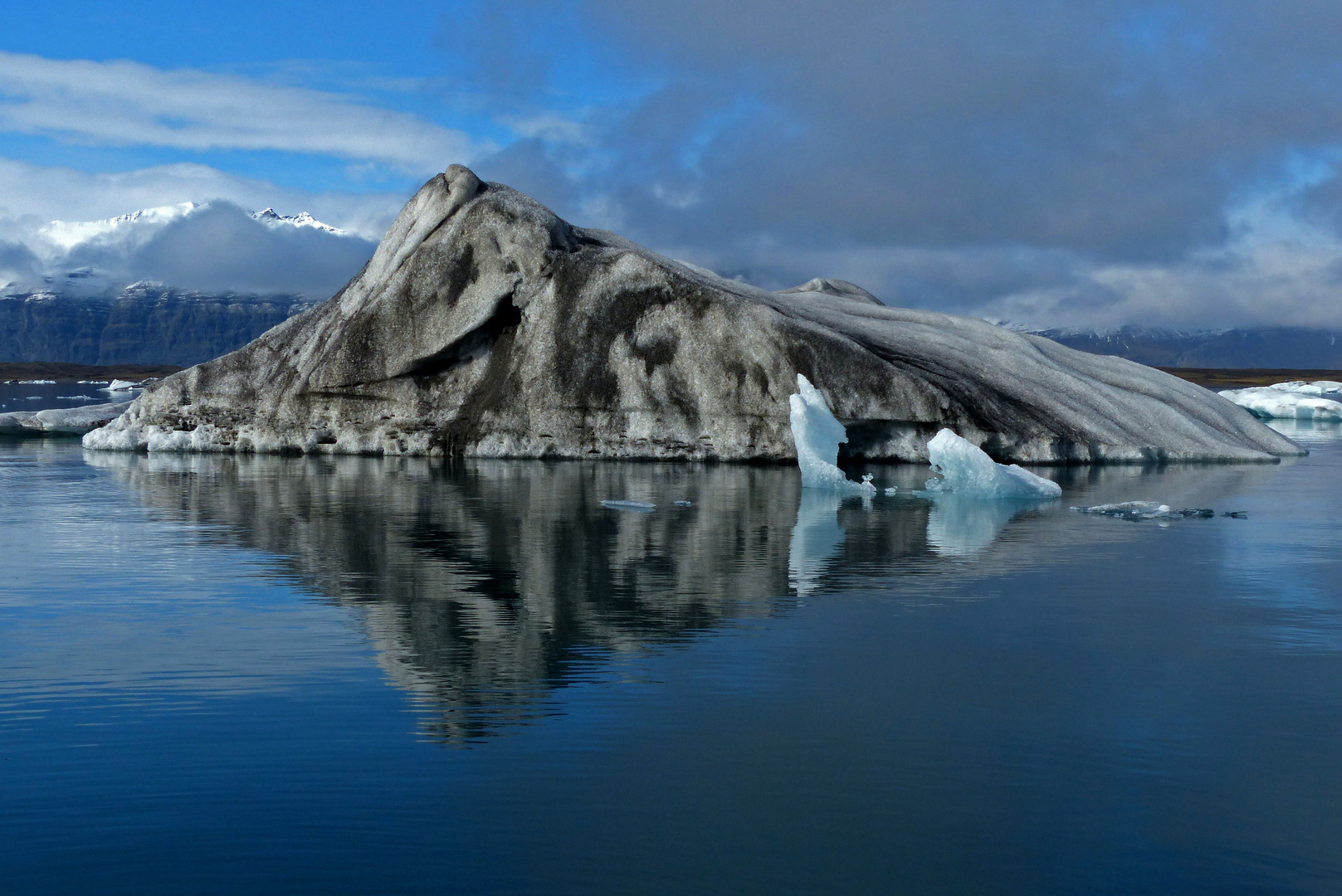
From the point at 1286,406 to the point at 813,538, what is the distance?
94.4 meters

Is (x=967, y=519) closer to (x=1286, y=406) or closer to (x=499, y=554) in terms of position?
(x=499, y=554)

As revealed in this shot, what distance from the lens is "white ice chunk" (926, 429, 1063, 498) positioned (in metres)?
36.8

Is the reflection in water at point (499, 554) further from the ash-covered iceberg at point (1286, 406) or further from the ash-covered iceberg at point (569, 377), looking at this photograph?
the ash-covered iceberg at point (1286, 406)

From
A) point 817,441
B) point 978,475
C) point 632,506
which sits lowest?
point 632,506

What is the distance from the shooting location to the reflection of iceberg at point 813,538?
2144cm

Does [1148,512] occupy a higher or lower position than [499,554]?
higher

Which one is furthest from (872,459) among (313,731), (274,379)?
(313,731)

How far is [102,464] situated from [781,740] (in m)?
42.7

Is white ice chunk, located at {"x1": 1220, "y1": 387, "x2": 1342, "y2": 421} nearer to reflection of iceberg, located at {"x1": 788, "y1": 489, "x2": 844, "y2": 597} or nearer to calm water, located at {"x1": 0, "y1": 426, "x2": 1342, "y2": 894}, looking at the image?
reflection of iceberg, located at {"x1": 788, "y1": 489, "x2": 844, "y2": 597}

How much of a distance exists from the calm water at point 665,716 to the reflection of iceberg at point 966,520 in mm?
574

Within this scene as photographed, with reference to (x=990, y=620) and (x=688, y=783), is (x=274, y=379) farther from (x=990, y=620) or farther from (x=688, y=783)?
(x=688, y=783)

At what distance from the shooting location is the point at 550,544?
25.4 m

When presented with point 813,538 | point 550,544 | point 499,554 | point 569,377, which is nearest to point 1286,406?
point 569,377

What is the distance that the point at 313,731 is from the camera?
38.4 feet
